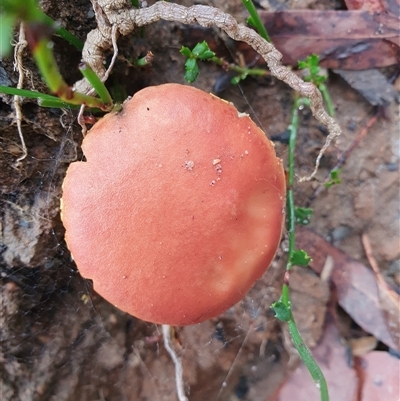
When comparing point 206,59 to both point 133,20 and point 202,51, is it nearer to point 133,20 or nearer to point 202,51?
point 202,51

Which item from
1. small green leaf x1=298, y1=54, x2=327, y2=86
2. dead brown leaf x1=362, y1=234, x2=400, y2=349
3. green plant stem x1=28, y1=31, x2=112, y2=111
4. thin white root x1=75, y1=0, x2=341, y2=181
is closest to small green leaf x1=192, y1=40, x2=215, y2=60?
thin white root x1=75, y1=0, x2=341, y2=181

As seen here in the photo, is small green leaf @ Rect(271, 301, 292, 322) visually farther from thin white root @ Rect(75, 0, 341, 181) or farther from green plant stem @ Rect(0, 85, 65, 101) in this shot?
green plant stem @ Rect(0, 85, 65, 101)

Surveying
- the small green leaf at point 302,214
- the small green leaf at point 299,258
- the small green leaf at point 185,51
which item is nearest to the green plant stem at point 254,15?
Answer: the small green leaf at point 185,51

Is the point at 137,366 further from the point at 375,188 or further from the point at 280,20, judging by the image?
the point at 280,20

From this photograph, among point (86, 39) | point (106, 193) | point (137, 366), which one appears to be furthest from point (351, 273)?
point (86, 39)

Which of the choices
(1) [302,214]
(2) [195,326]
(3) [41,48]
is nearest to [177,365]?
(2) [195,326]

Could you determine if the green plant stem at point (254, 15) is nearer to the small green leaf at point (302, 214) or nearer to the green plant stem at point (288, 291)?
the green plant stem at point (288, 291)
